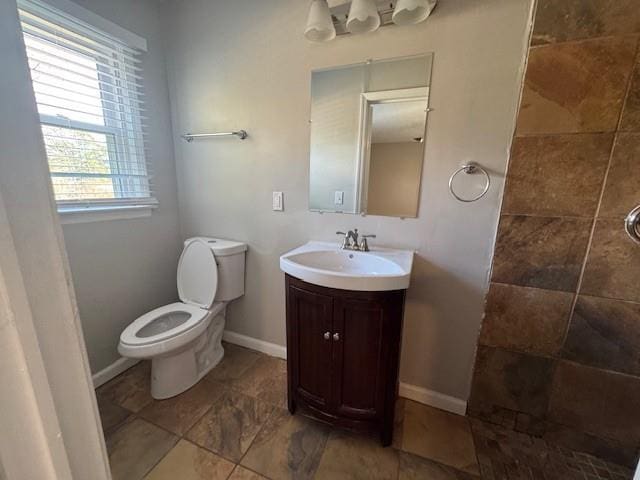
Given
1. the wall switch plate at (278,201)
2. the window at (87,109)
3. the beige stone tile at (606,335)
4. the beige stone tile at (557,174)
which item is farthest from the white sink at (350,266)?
the window at (87,109)

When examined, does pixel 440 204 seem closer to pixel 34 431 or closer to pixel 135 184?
pixel 34 431

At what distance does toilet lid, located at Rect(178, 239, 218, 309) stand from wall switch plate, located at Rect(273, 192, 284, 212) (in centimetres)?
51

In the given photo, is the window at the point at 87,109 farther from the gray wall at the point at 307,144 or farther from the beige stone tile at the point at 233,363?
the beige stone tile at the point at 233,363

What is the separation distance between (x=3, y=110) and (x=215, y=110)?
1.67m

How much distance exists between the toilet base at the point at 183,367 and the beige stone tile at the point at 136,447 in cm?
18

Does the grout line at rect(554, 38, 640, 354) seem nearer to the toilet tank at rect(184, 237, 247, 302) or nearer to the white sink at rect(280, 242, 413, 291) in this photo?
the white sink at rect(280, 242, 413, 291)

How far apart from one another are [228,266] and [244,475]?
1.08m

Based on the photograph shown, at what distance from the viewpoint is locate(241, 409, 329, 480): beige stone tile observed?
120 cm

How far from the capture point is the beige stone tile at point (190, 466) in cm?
116

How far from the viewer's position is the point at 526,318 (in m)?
1.29

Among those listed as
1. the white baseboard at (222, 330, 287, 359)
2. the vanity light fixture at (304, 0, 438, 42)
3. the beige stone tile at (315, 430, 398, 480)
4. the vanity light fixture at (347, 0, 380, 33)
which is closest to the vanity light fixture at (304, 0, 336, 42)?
the vanity light fixture at (304, 0, 438, 42)

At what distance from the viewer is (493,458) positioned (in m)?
1.25

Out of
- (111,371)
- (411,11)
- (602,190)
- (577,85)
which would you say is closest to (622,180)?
(602,190)

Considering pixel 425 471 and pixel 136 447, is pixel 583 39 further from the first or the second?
pixel 136 447
